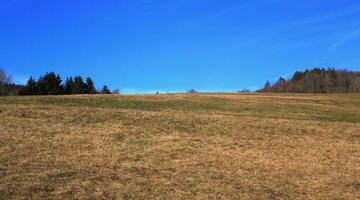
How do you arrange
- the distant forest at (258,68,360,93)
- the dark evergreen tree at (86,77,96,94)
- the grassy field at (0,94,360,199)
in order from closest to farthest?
the grassy field at (0,94,360,199) < the dark evergreen tree at (86,77,96,94) < the distant forest at (258,68,360,93)

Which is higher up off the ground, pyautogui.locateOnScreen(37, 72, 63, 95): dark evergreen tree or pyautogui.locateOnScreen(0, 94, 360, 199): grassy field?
pyautogui.locateOnScreen(37, 72, 63, 95): dark evergreen tree

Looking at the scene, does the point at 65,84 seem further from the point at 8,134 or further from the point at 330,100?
the point at 8,134

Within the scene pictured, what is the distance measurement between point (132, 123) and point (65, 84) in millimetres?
76633

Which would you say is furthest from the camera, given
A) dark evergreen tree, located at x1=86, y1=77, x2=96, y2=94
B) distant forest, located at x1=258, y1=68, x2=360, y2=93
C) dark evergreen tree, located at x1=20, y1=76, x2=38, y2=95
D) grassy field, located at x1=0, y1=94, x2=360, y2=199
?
distant forest, located at x1=258, y1=68, x2=360, y2=93

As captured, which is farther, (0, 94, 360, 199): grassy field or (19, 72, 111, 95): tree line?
(19, 72, 111, 95): tree line

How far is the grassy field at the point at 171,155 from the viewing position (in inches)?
445

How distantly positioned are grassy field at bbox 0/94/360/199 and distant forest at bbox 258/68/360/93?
329 ft

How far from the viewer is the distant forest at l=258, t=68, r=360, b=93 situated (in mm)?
123062

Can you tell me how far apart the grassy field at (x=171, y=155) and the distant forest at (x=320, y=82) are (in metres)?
100

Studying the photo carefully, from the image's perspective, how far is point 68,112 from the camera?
67.2 ft

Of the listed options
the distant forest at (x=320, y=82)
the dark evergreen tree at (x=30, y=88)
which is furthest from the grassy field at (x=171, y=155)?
the distant forest at (x=320, y=82)

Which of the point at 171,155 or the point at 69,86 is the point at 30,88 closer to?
the point at 69,86

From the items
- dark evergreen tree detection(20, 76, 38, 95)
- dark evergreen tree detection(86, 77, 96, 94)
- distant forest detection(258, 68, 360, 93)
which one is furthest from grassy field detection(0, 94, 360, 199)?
distant forest detection(258, 68, 360, 93)

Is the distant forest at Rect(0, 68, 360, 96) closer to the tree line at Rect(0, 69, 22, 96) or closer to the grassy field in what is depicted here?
the tree line at Rect(0, 69, 22, 96)
